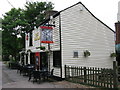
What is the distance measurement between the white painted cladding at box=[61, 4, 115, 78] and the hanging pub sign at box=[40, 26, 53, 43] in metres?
1.03

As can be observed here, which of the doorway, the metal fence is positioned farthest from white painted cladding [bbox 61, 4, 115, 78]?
the doorway

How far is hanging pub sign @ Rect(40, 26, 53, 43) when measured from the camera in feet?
34.4

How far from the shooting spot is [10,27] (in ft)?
67.8

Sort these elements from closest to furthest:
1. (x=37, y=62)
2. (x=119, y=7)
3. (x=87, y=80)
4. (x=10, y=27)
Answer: (x=87, y=80), (x=37, y=62), (x=10, y=27), (x=119, y=7)

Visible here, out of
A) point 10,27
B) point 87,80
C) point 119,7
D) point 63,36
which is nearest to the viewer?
point 87,80

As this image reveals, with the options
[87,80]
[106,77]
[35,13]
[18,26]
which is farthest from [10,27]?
[106,77]

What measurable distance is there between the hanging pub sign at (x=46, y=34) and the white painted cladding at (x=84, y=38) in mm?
1028

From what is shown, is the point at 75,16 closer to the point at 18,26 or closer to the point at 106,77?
the point at 106,77

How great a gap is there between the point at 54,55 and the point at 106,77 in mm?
5263

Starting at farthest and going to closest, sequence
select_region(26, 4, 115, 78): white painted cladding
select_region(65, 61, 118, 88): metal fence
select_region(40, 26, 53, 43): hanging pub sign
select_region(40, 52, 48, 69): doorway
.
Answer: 1. select_region(40, 52, 48, 69): doorway
2. select_region(26, 4, 115, 78): white painted cladding
3. select_region(40, 26, 53, 43): hanging pub sign
4. select_region(65, 61, 118, 88): metal fence

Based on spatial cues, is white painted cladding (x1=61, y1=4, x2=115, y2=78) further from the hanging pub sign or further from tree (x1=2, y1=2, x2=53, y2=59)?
tree (x1=2, y1=2, x2=53, y2=59)

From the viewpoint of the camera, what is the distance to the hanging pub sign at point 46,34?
10.5 meters

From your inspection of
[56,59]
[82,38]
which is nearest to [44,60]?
[56,59]

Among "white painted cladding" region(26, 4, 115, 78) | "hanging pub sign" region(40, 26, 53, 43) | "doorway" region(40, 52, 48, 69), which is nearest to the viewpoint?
"hanging pub sign" region(40, 26, 53, 43)
